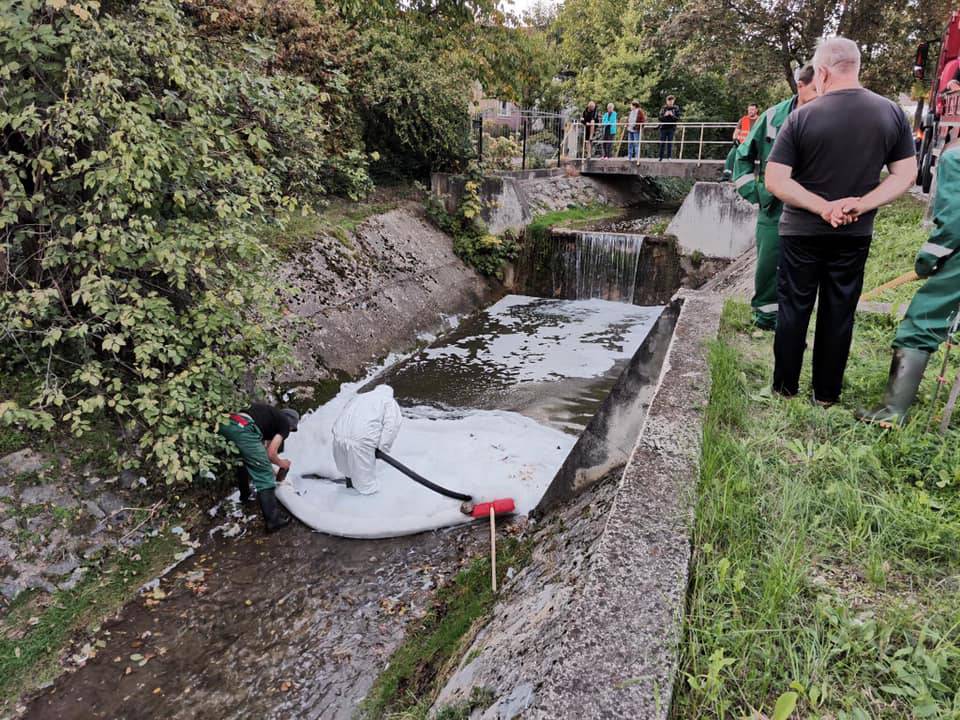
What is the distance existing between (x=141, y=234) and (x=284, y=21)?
5514mm

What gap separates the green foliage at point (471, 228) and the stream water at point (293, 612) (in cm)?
A: 566

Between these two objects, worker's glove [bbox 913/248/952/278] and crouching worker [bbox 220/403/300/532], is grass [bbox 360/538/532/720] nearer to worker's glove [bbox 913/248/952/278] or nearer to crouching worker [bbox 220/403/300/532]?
Result: crouching worker [bbox 220/403/300/532]

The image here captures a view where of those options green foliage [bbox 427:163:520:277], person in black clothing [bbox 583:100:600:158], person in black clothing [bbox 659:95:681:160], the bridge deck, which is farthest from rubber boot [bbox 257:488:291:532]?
person in black clothing [bbox 583:100:600:158]

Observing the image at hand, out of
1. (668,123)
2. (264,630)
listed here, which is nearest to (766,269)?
(264,630)

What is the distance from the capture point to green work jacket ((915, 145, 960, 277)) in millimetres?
2830

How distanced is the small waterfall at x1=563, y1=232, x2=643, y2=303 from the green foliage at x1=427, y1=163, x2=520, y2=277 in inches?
62.6

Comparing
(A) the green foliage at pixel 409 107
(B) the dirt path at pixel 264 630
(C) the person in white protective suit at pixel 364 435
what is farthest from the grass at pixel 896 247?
(A) the green foliage at pixel 409 107

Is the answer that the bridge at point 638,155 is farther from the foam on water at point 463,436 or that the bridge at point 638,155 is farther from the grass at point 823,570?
the grass at point 823,570

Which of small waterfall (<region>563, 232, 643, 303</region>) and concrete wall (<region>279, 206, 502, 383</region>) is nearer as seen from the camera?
concrete wall (<region>279, 206, 502, 383</region>)

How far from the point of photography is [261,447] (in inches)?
189

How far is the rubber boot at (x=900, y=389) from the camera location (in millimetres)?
3014

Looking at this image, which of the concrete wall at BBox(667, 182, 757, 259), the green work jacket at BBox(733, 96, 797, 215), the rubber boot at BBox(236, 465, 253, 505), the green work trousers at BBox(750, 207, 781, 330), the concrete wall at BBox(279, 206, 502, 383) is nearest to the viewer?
the green work jacket at BBox(733, 96, 797, 215)

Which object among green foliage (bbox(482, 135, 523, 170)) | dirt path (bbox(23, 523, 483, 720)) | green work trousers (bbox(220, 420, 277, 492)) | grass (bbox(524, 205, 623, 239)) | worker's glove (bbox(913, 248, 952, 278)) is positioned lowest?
dirt path (bbox(23, 523, 483, 720))

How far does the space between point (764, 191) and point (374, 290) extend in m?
5.88
